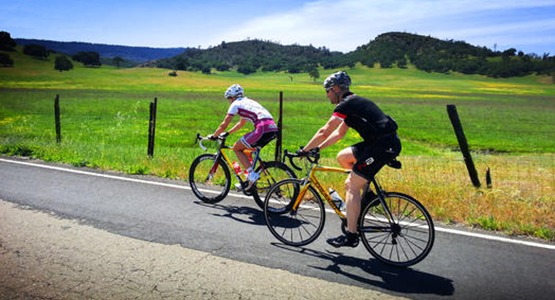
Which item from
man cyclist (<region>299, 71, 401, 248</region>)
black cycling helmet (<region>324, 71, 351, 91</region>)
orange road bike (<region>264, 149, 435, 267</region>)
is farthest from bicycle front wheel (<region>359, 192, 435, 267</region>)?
black cycling helmet (<region>324, 71, 351, 91</region>)

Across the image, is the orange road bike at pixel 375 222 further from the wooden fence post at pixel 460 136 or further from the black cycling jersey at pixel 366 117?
the wooden fence post at pixel 460 136

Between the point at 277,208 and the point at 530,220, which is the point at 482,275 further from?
the point at 277,208

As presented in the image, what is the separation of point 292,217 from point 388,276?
1.91 m

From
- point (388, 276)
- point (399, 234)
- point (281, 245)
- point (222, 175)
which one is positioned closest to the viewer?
point (388, 276)

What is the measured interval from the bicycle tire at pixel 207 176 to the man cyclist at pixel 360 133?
3.06 m

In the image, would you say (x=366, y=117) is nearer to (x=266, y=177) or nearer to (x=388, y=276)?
(x=388, y=276)

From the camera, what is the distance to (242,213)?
692 cm

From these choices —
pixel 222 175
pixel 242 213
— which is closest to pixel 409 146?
pixel 222 175

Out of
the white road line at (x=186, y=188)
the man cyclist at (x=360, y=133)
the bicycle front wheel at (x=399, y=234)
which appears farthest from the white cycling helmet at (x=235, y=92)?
the bicycle front wheel at (x=399, y=234)

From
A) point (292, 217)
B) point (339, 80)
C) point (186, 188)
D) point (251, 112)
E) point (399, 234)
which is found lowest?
point (186, 188)

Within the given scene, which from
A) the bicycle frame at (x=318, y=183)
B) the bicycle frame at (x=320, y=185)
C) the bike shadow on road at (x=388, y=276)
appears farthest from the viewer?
the bicycle frame at (x=318, y=183)

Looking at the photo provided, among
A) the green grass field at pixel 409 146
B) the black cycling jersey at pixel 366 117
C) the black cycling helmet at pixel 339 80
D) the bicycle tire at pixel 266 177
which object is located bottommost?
the green grass field at pixel 409 146

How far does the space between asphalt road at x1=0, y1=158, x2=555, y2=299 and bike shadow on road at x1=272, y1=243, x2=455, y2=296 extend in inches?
0.4

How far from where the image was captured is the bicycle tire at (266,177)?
6.70 m
